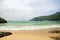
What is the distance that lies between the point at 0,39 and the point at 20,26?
1.15 ft

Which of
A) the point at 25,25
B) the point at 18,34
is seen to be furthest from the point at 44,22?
the point at 18,34

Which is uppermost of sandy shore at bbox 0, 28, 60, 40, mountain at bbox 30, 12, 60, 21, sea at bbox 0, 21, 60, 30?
mountain at bbox 30, 12, 60, 21

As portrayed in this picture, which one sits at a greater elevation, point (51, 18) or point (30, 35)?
point (51, 18)

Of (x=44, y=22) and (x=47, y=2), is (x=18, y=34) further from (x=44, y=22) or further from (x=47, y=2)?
(x=47, y=2)

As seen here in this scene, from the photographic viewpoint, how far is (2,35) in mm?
1807

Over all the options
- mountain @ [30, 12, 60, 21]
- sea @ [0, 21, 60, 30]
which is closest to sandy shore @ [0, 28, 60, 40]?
sea @ [0, 21, 60, 30]

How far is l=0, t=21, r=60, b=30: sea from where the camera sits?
1845 millimetres

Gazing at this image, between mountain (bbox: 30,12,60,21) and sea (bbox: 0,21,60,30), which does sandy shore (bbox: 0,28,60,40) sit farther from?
mountain (bbox: 30,12,60,21)

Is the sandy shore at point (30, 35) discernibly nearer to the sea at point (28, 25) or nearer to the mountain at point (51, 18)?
the sea at point (28, 25)

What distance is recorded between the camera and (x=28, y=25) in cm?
187

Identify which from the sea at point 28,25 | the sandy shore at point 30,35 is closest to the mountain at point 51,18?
the sea at point 28,25

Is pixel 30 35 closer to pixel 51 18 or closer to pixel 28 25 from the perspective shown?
pixel 28 25

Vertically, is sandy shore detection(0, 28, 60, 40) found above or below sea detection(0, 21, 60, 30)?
below

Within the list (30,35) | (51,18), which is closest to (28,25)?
(30,35)
